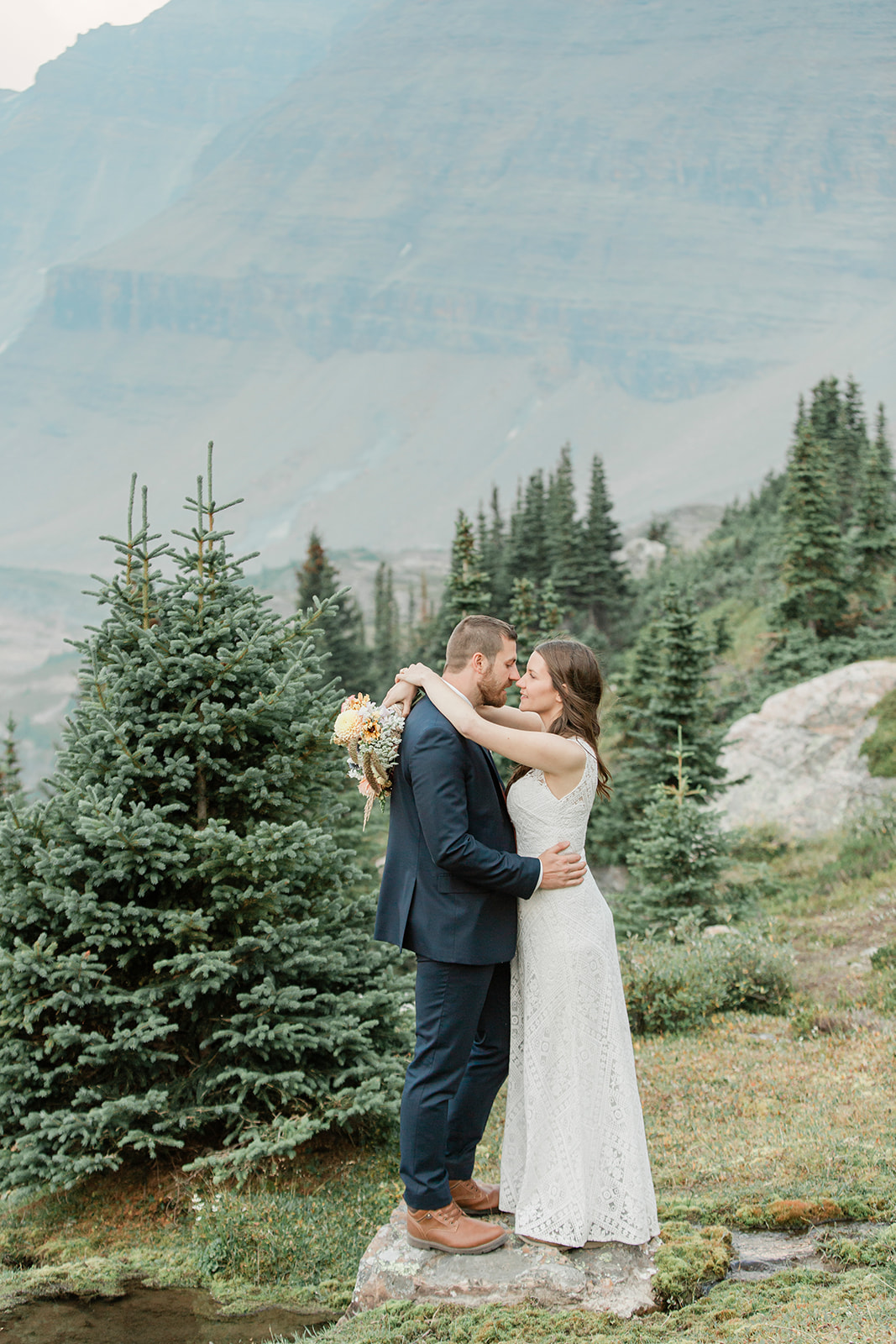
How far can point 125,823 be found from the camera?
6.57 metres

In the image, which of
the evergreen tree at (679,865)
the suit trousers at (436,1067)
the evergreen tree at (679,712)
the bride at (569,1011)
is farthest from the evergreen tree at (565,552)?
the suit trousers at (436,1067)

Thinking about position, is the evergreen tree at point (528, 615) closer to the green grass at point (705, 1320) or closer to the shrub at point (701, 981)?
the shrub at point (701, 981)

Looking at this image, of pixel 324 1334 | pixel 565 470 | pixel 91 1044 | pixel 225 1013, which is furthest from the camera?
pixel 565 470

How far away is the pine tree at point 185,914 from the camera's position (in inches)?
255

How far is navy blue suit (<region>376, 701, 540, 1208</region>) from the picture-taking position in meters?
4.90

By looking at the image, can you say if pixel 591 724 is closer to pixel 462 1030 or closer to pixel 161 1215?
pixel 462 1030

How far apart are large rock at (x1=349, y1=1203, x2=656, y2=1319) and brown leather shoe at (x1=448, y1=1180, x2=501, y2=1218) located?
325mm

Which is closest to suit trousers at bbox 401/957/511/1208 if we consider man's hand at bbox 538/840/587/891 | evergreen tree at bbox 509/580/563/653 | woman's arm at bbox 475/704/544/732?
man's hand at bbox 538/840/587/891

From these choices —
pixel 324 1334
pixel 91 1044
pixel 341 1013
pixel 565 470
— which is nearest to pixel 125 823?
pixel 91 1044

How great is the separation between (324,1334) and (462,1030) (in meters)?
1.49

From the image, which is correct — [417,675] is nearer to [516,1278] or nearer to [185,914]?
[185,914]

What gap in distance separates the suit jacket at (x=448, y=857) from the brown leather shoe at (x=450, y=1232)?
4.16ft

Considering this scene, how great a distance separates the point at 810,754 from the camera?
2475cm

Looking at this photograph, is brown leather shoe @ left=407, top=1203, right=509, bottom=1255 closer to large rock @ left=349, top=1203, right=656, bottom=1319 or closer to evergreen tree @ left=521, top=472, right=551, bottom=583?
large rock @ left=349, top=1203, right=656, bottom=1319
